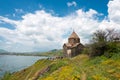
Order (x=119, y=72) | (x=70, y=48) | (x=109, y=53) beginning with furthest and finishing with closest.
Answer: (x=70, y=48) → (x=109, y=53) → (x=119, y=72)

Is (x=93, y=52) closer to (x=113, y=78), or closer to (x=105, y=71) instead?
(x=105, y=71)

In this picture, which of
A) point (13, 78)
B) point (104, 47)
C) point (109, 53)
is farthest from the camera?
point (13, 78)

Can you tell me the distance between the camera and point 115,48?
63.7 meters

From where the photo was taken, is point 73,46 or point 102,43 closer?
point 102,43

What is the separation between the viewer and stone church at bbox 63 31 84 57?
313 ft

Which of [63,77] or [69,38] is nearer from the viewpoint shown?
[63,77]

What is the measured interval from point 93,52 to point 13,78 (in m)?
37.2

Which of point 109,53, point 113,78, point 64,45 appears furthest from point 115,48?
point 64,45

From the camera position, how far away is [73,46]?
9531 cm

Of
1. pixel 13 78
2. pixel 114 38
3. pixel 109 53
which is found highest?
pixel 114 38

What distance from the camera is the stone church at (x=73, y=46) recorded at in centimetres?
9550

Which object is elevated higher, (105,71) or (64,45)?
(64,45)

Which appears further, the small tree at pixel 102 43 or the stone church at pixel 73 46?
the stone church at pixel 73 46

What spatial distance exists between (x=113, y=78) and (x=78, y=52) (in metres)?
58.9
